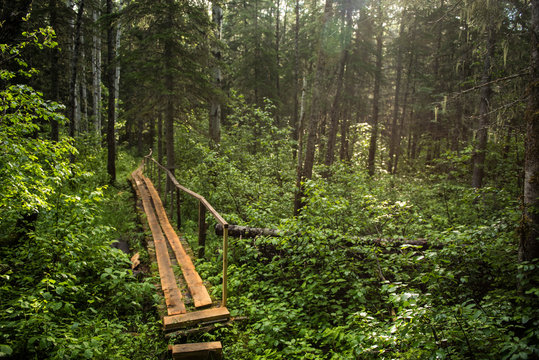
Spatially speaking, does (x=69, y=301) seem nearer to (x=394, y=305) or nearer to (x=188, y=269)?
(x=188, y=269)

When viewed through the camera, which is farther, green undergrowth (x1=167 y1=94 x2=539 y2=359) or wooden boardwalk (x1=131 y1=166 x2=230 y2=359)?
wooden boardwalk (x1=131 y1=166 x2=230 y2=359)

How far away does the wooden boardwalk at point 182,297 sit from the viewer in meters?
4.01

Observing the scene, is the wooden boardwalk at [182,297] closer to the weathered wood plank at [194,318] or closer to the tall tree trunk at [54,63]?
the weathered wood plank at [194,318]

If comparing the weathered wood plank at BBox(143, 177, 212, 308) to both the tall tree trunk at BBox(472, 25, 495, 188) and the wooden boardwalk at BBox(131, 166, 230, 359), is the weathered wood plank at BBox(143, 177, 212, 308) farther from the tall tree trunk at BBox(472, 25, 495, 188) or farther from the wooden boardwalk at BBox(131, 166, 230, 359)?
the tall tree trunk at BBox(472, 25, 495, 188)

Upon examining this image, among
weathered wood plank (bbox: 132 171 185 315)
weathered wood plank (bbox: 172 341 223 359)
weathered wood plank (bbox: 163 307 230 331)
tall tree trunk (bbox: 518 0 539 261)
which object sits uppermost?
tall tree trunk (bbox: 518 0 539 261)

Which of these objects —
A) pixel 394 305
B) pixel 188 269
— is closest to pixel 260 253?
pixel 188 269

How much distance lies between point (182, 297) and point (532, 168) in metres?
6.05

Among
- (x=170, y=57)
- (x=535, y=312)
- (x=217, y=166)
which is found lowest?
(x=535, y=312)

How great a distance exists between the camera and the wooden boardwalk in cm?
401

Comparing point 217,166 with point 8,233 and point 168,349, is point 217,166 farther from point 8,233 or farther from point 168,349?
point 168,349

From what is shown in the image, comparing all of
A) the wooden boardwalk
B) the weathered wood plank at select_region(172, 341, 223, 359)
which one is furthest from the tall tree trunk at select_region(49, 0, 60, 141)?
the weathered wood plank at select_region(172, 341, 223, 359)

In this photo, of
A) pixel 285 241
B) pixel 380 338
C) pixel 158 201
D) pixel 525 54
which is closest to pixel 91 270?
pixel 285 241

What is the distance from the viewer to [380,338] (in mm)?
3756

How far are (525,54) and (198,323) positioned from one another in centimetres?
1620
